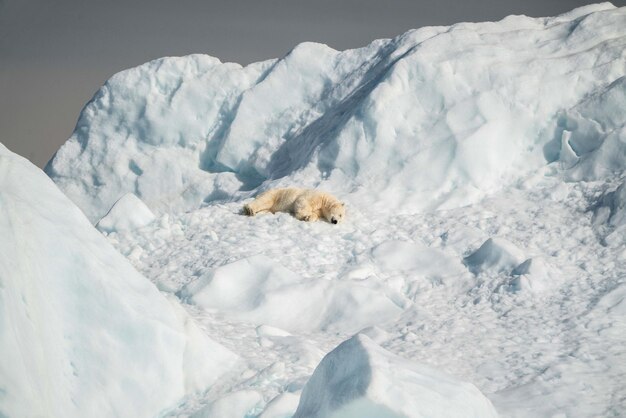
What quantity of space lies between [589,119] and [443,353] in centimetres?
470

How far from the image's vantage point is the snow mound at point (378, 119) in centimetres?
841

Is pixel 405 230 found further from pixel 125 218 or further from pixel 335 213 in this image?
pixel 125 218

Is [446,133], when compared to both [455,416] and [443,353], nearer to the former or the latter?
[443,353]

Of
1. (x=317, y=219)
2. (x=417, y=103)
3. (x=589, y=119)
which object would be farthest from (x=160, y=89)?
(x=589, y=119)

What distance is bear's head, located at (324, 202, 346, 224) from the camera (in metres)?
7.28

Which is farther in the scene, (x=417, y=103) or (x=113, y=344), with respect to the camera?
(x=417, y=103)

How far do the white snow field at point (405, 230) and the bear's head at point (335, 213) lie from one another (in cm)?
10

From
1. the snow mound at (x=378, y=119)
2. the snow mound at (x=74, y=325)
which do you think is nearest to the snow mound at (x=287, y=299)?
the snow mound at (x=74, y=325)

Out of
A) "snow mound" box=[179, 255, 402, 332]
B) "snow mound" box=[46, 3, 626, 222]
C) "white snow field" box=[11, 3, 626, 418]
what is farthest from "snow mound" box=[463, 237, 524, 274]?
"snow mound" box=[46, 3, 626, 222]

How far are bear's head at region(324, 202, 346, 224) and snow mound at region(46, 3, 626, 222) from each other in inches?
27.7

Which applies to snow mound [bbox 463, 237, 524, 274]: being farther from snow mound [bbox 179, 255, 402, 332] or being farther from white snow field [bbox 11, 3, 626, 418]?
snow mound [bbox 179, 255, 402, 332]

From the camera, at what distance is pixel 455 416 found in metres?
2.93

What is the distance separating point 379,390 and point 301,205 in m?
4.79

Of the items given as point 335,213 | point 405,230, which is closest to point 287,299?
point 335,213
